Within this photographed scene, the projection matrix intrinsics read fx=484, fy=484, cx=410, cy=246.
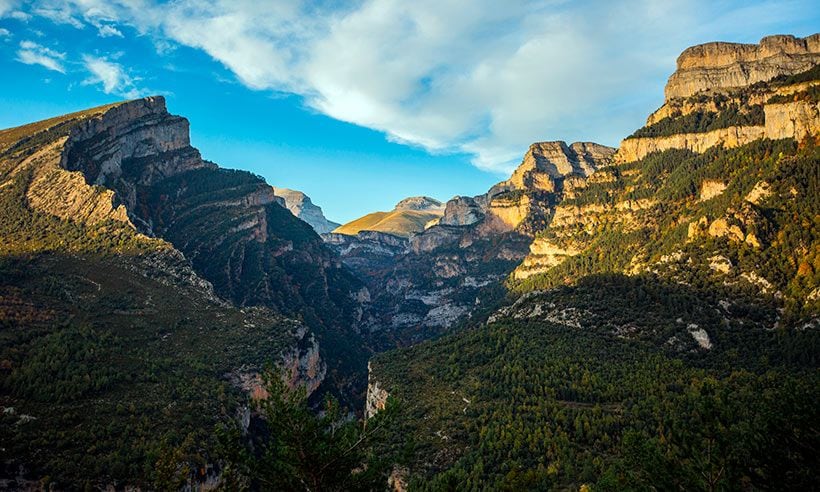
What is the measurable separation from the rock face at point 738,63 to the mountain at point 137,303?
147996 mm

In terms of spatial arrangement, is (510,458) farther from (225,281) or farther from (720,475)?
(225,281)

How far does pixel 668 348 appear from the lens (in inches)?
3076

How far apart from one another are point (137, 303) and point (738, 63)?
19083cm

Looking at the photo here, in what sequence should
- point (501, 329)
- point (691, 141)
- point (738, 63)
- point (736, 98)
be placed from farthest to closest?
point (738, 63) → point (691, 141) → point (736, 98) → point (501, 329)

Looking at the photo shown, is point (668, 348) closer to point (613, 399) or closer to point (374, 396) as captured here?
point (613, 399)

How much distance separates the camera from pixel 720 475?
23.3 meters

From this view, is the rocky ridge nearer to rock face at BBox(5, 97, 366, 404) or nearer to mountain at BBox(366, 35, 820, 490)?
mountain at BBox(366, 35, 820, 490)

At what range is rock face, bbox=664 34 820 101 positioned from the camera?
153 m

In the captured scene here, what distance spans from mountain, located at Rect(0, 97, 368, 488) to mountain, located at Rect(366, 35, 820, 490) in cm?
2238

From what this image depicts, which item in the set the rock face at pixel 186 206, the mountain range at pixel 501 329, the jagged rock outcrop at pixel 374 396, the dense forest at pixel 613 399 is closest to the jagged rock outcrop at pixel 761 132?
the mountain range at pixel 501 329

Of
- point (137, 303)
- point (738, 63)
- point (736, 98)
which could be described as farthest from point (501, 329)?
point (738, 63)

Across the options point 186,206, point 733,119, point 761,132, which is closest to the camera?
point 761,132

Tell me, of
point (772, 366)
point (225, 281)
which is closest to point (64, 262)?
point (225, 281)

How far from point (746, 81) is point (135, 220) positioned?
192 m
